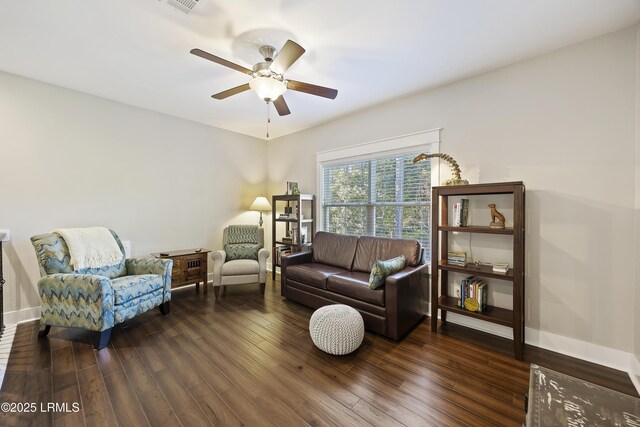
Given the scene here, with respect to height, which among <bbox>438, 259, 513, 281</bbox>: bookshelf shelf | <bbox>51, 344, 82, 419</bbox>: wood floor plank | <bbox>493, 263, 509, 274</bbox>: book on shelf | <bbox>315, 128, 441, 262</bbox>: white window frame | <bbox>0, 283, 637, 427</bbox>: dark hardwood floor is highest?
<bbox>315, 128, 441, 262</bbox>: white window frame

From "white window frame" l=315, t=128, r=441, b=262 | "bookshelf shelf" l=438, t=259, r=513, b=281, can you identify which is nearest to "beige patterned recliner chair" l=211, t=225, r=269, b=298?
"white window frame" l=315, t=128, r=441, b=262

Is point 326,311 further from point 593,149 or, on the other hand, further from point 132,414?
point 593,149

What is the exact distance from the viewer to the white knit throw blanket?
8.68 feet

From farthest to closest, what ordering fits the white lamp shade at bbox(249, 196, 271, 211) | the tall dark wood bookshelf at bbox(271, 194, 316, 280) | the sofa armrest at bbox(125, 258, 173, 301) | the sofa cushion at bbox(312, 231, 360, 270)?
the white lamp shade at bbox(249, 196, 271, 211), the tall dark wood bookshelf at bbox(271, 194, 316, 280), the sofa cushion at bbox(312, 231, 360, 270), the sofa armrest at bbox(125, 258, 173, 301)

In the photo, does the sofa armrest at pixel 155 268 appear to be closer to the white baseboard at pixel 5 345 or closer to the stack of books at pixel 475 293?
the white baseboard at pixel 5 345

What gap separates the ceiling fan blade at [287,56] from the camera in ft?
5.96

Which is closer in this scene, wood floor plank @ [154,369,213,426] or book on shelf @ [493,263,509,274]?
wood floor plank @ [154,369,213,426]

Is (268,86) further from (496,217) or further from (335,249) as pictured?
(496,217)

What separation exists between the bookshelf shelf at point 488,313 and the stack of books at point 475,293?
0.06m

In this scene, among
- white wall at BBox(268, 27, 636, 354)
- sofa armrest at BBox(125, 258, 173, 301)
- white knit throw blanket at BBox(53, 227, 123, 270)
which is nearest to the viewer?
white wall at BBox(268, 27, 636, 354)

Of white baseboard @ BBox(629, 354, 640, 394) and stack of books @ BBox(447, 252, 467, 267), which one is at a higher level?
stack of books @ BBox(447, 252, 467, 267)

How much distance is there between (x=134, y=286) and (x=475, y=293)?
3.41 m

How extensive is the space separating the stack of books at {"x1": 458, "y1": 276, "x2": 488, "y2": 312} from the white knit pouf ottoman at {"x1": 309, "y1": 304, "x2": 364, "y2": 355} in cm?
112

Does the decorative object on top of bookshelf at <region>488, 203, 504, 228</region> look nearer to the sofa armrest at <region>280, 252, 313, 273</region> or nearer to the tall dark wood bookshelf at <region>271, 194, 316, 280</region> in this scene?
the sofa armrest at <region>280, 252, 313, 273</region>
